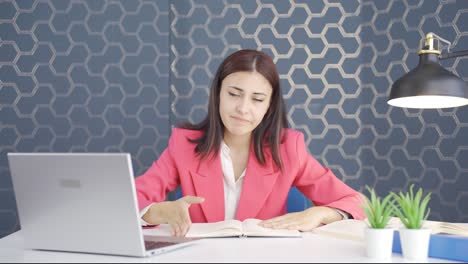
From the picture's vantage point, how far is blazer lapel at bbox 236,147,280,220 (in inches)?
79.4

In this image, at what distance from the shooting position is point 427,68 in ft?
5.68

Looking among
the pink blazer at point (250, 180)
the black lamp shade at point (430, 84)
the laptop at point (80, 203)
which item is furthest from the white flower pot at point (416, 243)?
the pink blazer at point (250, 180)

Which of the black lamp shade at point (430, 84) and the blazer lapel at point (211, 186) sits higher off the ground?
the black lamp shade at point (430, 84)

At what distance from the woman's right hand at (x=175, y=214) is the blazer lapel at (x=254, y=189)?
439 mm

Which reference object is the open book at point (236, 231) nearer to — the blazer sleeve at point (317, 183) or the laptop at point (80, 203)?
the laptop at point (80, 203)

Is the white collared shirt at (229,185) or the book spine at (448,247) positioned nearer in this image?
the book spine at (448,247)

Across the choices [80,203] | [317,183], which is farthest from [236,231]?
[317,183]

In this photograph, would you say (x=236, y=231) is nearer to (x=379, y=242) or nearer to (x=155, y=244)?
(x=155, y=244)

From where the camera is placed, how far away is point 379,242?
1.19 meters

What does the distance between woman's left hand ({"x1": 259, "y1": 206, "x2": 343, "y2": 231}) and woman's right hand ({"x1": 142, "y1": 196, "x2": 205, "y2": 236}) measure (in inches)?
8.1

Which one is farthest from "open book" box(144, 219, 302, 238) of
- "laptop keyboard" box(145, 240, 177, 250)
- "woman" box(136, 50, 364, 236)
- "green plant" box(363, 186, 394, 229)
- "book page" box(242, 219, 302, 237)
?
"woman" box(136, 50, 364, 236)

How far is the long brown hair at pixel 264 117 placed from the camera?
6.63 feet

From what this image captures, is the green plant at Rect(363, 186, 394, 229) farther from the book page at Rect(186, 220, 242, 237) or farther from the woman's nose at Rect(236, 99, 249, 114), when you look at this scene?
the woman's nose at Rect(236, 99, 249, 114)

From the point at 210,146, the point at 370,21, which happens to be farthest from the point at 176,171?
the point at 370,21
